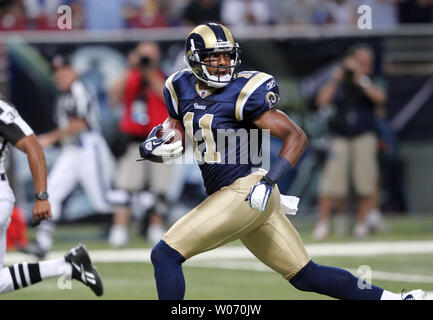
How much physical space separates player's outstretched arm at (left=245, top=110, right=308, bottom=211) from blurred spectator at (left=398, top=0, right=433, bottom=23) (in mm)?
9114

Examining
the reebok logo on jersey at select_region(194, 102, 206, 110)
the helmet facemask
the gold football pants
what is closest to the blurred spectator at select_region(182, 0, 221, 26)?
the helmet facemask

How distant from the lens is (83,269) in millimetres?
6082

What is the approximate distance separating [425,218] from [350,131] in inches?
78.4

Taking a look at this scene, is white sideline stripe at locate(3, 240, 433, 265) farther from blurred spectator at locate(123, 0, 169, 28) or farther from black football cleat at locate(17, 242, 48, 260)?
blurred spectator at locate(123, 0, 169, 28)

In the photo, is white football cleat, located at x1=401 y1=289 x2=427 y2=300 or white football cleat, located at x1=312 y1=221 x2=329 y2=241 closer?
white football cleat, located at x1=401 y1=289 x2=427 y2=300

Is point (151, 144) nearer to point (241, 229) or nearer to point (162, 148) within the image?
point (162, 148)

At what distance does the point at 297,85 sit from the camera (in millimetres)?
11352

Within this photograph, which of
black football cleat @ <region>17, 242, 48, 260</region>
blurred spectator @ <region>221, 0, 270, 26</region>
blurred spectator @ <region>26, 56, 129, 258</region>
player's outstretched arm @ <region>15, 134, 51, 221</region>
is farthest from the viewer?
blurred spectator @ <region>221, 0, 270, 26</region>

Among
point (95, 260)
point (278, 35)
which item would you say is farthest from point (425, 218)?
point (95, 260)

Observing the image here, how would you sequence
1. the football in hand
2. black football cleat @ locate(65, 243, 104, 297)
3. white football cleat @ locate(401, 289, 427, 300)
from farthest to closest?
black football cleat @ locate(65, 243, 104, 297) → the football in hand → white football cleat @ locate(401, 289, 427, 300)

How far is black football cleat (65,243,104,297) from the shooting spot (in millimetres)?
6039

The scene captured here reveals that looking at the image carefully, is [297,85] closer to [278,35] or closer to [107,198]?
[278,35]

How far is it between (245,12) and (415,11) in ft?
7.97

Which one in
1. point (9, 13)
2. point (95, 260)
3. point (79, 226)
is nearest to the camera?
point (95, 260)
